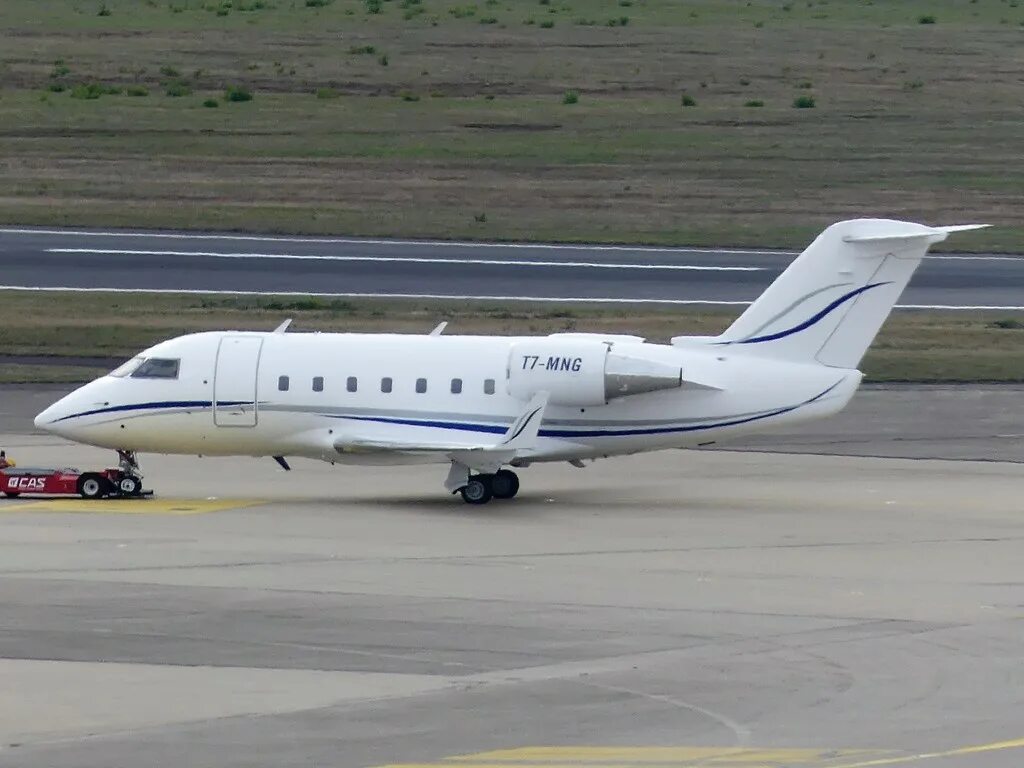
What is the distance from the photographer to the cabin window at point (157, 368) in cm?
3409

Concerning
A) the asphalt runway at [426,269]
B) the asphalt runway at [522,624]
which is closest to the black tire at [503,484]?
the asphalt runway at [522,624]

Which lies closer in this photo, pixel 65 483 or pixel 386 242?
pixel 65 483

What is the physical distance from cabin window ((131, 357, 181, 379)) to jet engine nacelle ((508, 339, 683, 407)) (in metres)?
6.07

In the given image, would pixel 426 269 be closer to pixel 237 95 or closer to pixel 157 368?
pixel 157 368

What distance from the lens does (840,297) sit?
33.5m

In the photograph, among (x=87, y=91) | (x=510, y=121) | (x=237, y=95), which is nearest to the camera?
(x=510, y=121)

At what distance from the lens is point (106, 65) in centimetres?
9819

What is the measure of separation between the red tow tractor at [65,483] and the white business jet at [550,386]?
1195 millimetres

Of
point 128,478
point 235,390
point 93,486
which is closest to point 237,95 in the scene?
point 235,390

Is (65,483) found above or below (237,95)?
below

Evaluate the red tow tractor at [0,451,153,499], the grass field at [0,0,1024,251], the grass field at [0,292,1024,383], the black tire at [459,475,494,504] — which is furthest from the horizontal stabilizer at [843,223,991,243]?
the grass field at [0,0,1024,251]

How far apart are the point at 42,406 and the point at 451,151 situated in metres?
39.9

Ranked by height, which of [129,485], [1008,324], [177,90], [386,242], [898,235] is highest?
[177,90]

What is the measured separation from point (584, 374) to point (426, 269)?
30.3m
